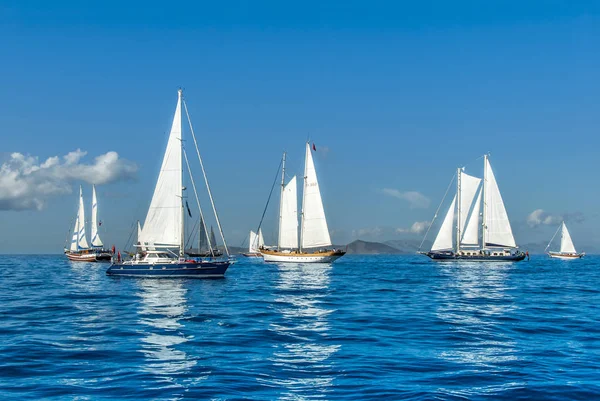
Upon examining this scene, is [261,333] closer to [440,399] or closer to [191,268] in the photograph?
[440,399]

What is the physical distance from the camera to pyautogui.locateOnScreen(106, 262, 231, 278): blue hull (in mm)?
59188

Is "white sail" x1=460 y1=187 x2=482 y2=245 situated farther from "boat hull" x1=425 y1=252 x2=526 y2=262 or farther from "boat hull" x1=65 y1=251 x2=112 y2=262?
"boat hull" x1=65 y1=251 x2=112 y2=262

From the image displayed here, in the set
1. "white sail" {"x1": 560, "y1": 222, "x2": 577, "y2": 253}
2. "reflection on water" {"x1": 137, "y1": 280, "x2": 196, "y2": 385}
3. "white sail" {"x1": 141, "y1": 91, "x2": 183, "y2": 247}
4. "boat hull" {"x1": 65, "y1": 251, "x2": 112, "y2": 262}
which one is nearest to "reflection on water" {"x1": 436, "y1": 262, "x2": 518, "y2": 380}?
"reflection on water" {"x1": 137, "y1": 280, "x2": 196, "y2": 385}

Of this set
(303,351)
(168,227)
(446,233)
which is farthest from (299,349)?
(446,233)

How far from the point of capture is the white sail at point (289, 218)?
365 feet

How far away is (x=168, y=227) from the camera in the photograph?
204ft

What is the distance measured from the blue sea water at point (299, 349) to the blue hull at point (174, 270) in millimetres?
17779

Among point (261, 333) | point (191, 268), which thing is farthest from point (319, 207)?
point (261, 333)

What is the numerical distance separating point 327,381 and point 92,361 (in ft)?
25.1

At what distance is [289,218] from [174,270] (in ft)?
176

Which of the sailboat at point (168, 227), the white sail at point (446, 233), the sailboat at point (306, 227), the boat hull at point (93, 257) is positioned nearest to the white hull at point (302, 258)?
the sailboat at point (306, 227)

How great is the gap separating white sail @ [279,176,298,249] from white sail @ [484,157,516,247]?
40836mm

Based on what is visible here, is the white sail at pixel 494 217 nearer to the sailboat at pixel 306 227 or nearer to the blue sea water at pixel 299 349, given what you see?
the sailboat at pixel 306 227

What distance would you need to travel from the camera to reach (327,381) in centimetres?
1648
